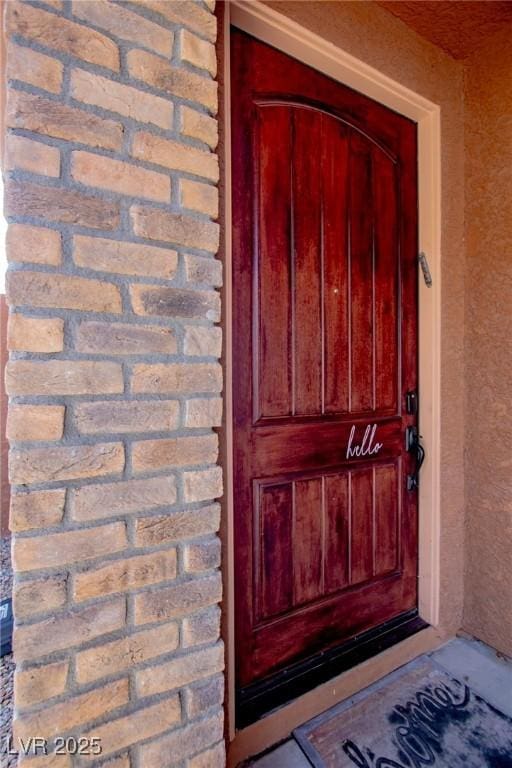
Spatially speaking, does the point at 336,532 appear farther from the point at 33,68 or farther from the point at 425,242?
the point at 33,68

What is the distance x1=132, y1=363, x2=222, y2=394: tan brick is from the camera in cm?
91

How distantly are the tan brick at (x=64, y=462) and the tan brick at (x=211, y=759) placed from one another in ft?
2.52

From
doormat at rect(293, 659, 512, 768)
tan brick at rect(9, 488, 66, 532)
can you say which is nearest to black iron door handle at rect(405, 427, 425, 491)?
doormat at rect(293, 659, 512, 768)

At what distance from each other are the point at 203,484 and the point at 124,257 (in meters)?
0.58

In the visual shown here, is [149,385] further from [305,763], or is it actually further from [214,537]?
[305,763]

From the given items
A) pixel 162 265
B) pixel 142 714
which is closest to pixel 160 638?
pixel 142 714

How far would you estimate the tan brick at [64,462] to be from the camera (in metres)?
0.79

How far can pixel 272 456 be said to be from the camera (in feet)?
4.44

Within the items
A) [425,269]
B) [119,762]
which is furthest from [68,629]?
[425,269]

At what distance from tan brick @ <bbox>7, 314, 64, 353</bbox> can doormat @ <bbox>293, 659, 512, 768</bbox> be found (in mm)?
1437

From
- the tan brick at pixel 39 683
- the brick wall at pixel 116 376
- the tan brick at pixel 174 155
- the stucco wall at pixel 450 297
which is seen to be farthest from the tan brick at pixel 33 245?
the stucco wall at pixel 450 297

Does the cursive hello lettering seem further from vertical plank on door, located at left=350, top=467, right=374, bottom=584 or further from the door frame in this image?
the door frame

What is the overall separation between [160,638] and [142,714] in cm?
17

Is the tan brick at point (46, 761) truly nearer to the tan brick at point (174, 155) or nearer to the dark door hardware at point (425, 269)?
the tan brick at point (174, 155)
